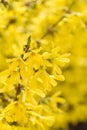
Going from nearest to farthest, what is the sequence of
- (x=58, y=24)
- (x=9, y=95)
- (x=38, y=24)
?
(x=9, y=95) < (x=58, y=24) < (x=38, y=24)

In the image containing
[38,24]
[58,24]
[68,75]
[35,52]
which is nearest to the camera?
[35,52]

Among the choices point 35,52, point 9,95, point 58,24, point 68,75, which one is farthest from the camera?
point 68,75

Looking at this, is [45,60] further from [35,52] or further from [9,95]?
[9,95]

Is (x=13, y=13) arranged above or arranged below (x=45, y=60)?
below

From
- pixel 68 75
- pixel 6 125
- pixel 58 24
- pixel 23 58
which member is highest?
pixel 23 58

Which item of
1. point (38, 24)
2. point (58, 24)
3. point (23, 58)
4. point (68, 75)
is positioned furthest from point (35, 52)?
point (68, 75)

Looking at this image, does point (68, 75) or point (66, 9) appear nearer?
point (66, 9)

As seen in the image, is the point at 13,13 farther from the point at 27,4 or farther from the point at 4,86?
the point at 4,86

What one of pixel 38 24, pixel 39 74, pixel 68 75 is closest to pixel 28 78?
pixel 39 74

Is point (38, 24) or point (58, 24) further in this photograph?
point (38, 24)
